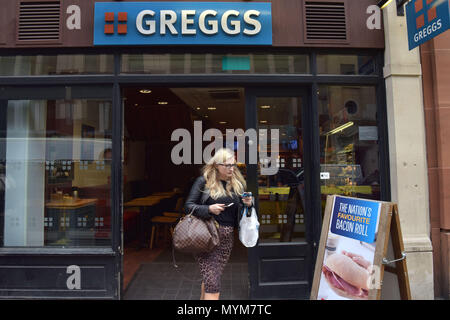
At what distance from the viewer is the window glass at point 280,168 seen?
457 centimetres

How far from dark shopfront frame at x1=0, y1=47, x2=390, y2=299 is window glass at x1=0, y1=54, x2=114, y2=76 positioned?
75 mm

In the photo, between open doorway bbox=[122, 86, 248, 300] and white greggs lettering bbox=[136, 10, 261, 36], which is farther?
open doorway bbox=[122, 86, 248, 300]

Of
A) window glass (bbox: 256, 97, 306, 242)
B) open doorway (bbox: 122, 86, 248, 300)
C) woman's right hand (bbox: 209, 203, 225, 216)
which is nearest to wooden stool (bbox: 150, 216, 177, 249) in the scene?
open doorway (bbox: 122, 86, 248, 300)

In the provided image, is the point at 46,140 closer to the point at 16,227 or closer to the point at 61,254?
the point at 16,227

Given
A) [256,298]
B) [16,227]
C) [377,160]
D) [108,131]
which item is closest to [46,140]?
[108,131]

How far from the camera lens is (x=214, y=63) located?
4559mm

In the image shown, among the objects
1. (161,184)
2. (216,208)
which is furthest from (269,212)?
(161,184)

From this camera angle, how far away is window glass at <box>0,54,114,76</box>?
4516mm

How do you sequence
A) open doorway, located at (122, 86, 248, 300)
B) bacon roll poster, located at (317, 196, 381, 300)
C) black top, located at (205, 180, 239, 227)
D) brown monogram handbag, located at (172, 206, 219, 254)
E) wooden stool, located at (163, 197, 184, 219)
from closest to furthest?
1. bacon roll poster, located at (317, 196, 381, 300)
2. brown monogram handbag, located at (172, 206, 219, 254)
3. black top, located at (205, 180, 239, 227)
4. open doorway, located at (122, 86, 248, 300)
5. wooden stool, located at (163, 197, 184, 219)

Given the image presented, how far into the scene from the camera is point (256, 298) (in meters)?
4.37

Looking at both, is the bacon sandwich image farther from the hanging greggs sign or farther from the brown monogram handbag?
the hanging greggs sign

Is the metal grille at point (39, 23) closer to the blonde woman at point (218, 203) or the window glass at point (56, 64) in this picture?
the window glass at point (56, 64)

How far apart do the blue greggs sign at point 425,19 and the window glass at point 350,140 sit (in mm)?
908

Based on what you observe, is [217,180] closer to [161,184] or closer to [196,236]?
Result: [196,236]
